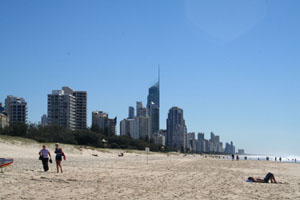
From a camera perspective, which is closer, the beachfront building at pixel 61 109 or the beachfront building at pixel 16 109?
the beachfront building at pixel 61 109

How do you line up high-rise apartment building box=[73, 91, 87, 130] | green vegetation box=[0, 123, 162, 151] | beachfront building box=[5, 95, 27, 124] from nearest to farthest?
green vegetation box=[0, 123, 162, 151] → beachfront building box=[5, 95, 27, 124] → high-rise apartment building box=[73, 91, 87, 130]

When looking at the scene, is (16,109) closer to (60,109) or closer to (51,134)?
(60,109)

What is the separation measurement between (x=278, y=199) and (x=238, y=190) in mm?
2254

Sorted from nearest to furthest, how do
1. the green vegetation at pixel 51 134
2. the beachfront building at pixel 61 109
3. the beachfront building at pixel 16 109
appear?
the green vegetation at pixel 51 134
the beachfront building at pixel 61 109
the beachfront building at pixel 16 109

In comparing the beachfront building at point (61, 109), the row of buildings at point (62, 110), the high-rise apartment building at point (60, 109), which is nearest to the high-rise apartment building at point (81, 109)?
the row of buildings at point (62, 110)

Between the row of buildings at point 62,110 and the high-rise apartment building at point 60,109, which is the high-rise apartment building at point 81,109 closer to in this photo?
the row of buildings at point 62,110

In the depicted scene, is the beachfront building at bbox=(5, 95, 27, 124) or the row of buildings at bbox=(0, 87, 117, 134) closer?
the row of buildings at bbox=(0, 87, 117, 134)

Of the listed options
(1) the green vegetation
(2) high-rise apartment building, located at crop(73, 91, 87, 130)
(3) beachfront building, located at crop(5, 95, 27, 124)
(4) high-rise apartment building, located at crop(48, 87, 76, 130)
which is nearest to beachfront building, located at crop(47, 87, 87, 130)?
(4) high-rise apartment building, located at crop(48, 87, 76, 130)

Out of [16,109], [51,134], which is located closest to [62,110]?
[16,109]

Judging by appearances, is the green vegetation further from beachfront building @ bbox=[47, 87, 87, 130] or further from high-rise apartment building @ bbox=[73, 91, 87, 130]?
high-rise apartment building @ bbox=[73, 91, 87, 130]

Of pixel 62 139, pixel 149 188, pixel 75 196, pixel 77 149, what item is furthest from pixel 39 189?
pixel 62 139

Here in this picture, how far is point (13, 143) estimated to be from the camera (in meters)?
43.9

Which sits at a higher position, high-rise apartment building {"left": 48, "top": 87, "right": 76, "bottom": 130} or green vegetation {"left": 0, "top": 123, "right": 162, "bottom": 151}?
high-rise apartment building {"left": 48, "top": 87, "right": 76, "bottom": 130}

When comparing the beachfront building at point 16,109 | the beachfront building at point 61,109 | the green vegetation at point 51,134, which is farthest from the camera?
the beachfront building at point 16,109
